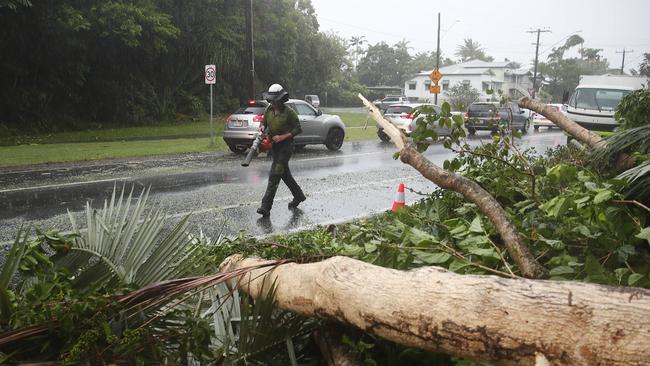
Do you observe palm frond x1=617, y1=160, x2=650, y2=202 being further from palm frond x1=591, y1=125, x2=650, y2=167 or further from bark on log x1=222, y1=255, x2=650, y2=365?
bark on log x1=222, y1=255, x2=650, y2=365

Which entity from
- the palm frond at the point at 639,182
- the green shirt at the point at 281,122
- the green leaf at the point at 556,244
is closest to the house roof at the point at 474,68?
Result: the green shirt at the point at 281,122

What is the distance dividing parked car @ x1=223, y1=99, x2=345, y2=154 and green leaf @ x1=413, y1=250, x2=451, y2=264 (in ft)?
37.7

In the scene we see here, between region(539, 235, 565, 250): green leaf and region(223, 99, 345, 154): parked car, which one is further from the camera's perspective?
region(223, 99, 345, 154): parked car

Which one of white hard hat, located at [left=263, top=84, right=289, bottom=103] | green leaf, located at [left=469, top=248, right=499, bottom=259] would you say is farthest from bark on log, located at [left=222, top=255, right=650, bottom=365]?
white hard hat, located at [left=263, top=84, right=289, bottom=103]

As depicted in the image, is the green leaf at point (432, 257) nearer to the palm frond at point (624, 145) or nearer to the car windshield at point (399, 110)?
the palm frond at point (624, 145)

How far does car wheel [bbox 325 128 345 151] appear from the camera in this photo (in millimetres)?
17288

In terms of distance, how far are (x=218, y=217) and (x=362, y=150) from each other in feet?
34.4

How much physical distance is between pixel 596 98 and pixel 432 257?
17976 mm

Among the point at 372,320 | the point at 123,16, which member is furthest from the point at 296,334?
the point at 123,16

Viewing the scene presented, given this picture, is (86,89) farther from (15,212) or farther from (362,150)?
(15,212)

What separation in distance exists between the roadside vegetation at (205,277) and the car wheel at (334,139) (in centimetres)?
1427

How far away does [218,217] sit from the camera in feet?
24.3

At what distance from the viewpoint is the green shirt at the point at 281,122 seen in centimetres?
739

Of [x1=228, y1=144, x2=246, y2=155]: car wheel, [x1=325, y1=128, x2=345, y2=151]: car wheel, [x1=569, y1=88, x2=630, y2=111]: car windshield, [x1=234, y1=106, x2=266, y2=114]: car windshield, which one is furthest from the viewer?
[x1=569, y1=88, x2=630, y2=111]: car windshield
